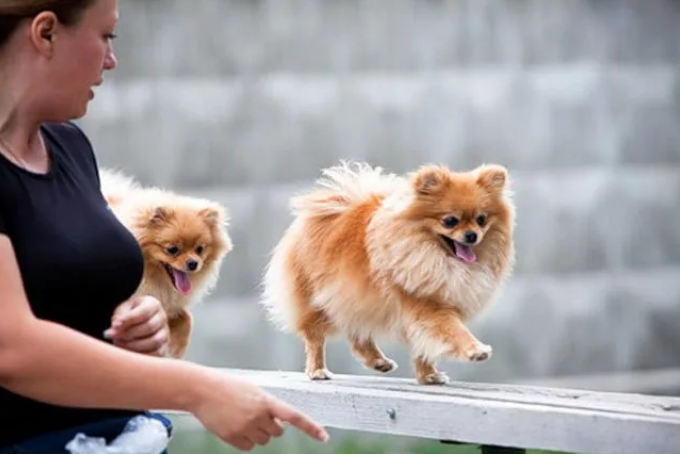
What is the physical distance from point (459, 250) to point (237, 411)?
1533mm

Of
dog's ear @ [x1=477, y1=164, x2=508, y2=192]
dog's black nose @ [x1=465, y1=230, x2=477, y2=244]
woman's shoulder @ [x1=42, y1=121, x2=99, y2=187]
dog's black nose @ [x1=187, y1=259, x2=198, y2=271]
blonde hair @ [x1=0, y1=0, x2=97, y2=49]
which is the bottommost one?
dog's black nose @ [x1=187, y1=259, x2=198, y2=271]

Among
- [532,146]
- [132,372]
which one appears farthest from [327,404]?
[532,146]

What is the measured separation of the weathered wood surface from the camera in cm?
222

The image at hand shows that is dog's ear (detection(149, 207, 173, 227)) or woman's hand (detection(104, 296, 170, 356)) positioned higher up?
woman's hand (detection(104, 296, 170, 356))

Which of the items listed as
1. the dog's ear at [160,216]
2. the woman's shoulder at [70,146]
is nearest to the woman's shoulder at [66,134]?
the woman's shoulder at [70,146]

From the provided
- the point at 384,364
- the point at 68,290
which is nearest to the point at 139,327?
the point at 68,290

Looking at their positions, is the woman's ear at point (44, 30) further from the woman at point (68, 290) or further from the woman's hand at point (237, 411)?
the woman's hand at point (237, 411)

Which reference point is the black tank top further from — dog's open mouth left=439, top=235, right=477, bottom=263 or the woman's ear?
dog's open mouth left=439, top=235, right=477, bottom=263

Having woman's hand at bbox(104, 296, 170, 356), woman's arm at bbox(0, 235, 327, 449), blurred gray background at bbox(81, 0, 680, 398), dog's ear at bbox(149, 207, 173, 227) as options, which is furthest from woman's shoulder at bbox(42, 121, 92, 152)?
blurred gray background at bbox(81, 0, 680, 398)

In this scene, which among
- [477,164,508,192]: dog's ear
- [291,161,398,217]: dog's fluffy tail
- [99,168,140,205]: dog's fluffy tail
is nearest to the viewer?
[477,164,508,192]: dog's ear

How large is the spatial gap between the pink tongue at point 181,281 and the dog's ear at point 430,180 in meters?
0.59

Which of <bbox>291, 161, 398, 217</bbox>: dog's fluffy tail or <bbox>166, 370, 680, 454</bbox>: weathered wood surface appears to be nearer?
<bbox>166, 370, 680, 454</bbox>: weathered wood surface

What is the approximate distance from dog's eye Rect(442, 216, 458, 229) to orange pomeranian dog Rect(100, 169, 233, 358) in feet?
1.96

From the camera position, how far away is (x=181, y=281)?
128 inches
